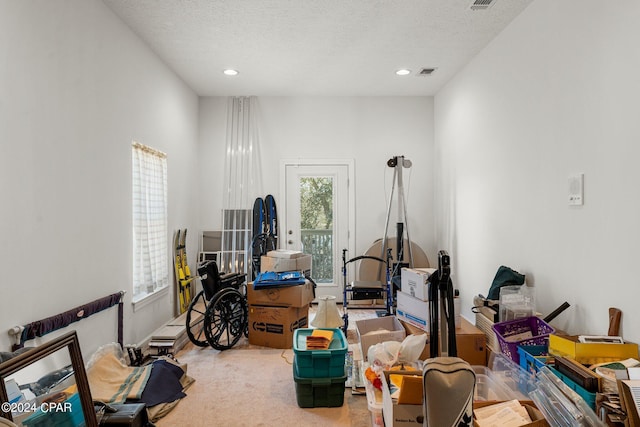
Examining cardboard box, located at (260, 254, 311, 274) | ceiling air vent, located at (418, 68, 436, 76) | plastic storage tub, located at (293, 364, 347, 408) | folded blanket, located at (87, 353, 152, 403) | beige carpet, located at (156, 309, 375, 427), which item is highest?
ceiling air vent, located at (418, 68, 436, 76)

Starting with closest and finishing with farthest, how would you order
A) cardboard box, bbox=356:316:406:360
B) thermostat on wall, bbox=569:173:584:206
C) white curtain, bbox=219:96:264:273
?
1. thermostat on wall, bbox=569:173:584:206
2. cardboard box, bbox=356:316:406:360
3. white curtain, bbox=219:96:264:273

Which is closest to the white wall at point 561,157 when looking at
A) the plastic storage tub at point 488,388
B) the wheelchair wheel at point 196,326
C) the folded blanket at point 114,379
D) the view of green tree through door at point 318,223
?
the plastic storage tub at point 488,388

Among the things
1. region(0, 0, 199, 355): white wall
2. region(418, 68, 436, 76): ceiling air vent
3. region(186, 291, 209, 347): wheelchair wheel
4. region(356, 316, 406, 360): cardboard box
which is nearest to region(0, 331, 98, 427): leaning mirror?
region(0, 0, 199, 355): white wall

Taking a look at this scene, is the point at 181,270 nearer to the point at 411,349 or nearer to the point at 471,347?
the point at 411,349

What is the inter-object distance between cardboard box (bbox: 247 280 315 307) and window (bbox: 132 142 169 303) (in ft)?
3.06

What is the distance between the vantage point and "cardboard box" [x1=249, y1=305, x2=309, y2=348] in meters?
3.88

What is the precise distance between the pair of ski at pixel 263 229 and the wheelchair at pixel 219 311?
1.15 metres

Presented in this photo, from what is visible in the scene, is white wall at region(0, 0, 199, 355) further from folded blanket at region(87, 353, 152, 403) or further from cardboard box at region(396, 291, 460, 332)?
cardboard box at region(396, 291, 460, 332)

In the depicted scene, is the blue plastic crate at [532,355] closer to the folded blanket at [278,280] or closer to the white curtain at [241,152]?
the folded blanket at [278,280]

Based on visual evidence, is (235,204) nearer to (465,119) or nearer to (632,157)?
(465,119)

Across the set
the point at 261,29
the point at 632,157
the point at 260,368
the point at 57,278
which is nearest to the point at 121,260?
the point at 57,278

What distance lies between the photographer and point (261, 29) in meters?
3.53

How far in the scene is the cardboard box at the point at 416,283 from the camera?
124 inches

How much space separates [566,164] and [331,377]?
204 centimetres
